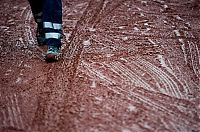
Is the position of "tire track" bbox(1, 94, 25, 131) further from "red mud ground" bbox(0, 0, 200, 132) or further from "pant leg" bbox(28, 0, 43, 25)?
"pant leg" bbox(28, 0, 43, 25)

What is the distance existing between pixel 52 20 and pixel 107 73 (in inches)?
31.4

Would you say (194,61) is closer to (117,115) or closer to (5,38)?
(117,115)

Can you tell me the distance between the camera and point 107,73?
3.49 m

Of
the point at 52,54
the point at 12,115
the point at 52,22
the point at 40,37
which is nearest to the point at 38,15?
the point at 40,37

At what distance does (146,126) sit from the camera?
2.68 meters

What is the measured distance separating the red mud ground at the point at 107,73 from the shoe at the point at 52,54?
6 cm

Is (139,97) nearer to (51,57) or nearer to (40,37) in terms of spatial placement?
(51,57)

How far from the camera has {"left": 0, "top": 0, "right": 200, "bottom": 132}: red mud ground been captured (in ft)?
9.14

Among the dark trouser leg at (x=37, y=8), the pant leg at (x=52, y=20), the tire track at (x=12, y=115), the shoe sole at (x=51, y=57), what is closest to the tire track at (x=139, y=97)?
the shoe sole at (x=51, y=57)

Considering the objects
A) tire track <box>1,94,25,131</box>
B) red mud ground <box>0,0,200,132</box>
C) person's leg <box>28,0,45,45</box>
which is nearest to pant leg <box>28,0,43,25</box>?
person's leg <box>28,0,45,45</box>

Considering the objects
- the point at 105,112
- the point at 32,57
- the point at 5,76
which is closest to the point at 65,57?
the point at 32,57

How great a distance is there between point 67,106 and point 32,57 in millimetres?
1131

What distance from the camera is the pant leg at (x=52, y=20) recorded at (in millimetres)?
3670

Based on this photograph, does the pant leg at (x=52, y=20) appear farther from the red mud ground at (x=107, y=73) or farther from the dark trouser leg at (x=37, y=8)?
the dark trouser leg at (x=37, y=8)
